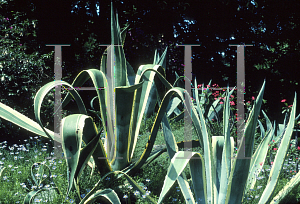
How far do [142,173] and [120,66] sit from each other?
0.84m

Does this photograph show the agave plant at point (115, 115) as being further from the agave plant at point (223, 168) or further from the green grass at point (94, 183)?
the agave plant at point (223, 168)

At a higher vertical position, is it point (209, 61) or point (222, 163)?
point (209, 61)

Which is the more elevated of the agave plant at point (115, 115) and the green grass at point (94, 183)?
the agave plant at point (115, 115)

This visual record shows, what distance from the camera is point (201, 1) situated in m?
5.45

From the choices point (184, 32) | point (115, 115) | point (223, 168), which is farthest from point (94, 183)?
point (184, 32)

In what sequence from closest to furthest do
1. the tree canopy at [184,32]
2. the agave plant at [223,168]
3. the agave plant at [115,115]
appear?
the agave plant at [223,168], the agave plant at [115,115], the tree canopy at [184,32]

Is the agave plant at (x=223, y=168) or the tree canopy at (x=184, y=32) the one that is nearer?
the agave plant at (x=223, y=168)

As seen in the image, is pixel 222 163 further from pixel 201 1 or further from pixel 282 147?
pixel 201 1

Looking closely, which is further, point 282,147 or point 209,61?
point 209,61

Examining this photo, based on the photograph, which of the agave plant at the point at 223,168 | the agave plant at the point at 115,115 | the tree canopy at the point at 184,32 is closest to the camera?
the agave plant at the point at 223,168

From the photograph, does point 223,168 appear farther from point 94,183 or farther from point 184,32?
point 184,32

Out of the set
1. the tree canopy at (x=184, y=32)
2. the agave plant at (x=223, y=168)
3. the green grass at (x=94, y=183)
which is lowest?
the green grass at (x=94, y=183)

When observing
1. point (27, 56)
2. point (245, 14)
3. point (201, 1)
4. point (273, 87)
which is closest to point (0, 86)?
point (27, 56)

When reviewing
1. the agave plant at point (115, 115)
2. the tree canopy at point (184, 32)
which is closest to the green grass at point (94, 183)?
the agave plant at point (115, 115)
